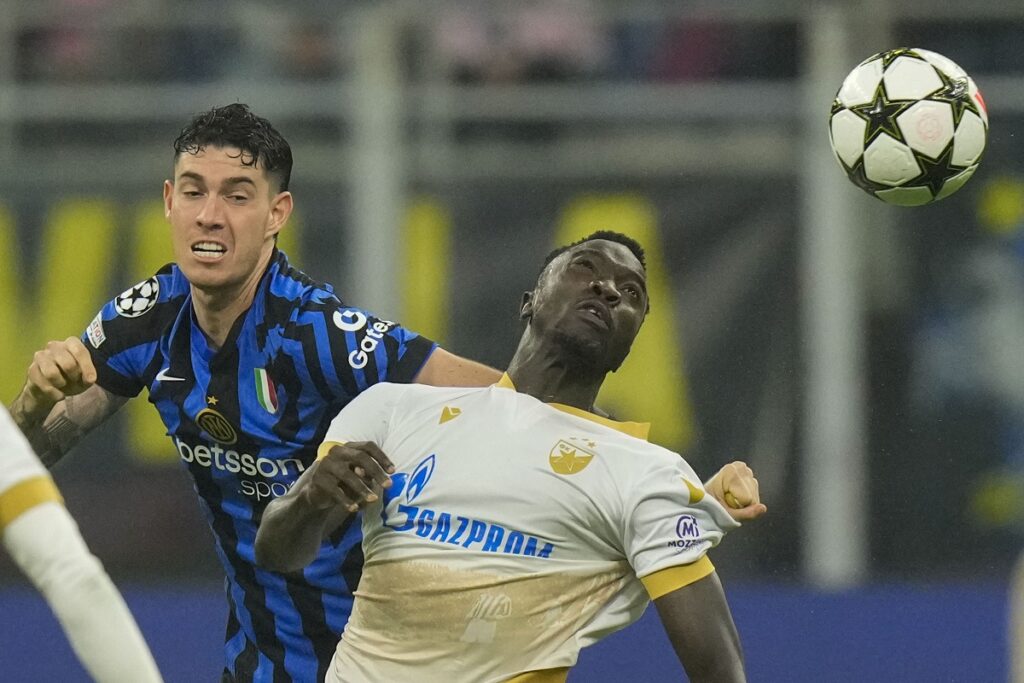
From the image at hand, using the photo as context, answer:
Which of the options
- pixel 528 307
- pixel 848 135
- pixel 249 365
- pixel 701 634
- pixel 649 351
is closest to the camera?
pixel 701 634

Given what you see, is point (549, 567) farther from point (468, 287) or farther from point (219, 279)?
point (468, 287)

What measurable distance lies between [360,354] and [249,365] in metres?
0.30

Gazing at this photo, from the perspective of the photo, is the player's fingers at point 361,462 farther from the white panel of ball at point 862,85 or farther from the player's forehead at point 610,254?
the white panel of ball at point 862,85

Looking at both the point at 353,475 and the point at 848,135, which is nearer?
the point at 353,475

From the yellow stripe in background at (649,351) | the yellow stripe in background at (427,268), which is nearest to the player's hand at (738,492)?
the yellow stripe in background at (649,351)

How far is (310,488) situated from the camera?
11.6 ft

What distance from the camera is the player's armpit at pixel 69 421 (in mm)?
4750

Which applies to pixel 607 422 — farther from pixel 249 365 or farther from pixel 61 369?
pixel 61 369

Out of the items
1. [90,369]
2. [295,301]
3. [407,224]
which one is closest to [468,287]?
[407,224]

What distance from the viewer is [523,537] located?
147 inches

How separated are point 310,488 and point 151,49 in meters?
4.81

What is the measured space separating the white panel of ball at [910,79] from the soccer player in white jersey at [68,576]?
2.85 meters

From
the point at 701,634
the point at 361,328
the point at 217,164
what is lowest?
the point at 701,634

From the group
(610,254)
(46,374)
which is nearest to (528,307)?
(610,254)
